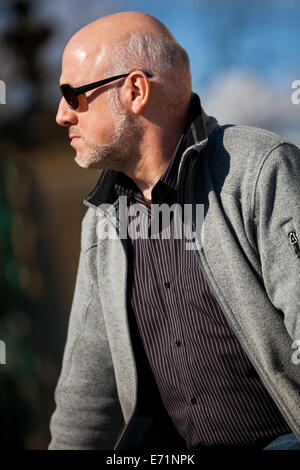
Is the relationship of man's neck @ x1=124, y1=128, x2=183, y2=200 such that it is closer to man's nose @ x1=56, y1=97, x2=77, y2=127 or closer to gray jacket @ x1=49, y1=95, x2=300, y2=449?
→ gray jacket @ x1=49, y1=95, x2=300, y2=449

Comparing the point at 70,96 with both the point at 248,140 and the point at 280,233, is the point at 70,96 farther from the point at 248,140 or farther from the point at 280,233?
the point at 280,233

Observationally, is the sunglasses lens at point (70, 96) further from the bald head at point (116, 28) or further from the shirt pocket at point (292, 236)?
the shirt pocket at point (292, 236)

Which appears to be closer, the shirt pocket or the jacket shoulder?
the shirt pocket

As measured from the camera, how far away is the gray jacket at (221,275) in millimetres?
1916

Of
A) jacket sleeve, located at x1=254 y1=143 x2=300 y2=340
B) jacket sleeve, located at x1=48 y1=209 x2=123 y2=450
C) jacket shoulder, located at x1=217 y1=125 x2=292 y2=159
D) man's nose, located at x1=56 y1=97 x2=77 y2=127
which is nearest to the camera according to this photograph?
jacket sleeve, located at x1=254 y1=143 x2=300 y2=340

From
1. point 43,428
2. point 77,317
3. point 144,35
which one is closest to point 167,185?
point 144,35

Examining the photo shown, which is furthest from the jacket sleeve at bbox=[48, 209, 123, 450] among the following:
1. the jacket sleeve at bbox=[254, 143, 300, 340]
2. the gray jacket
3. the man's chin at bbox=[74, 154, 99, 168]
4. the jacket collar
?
the jacket sleeve at bbox=[254, 143, 300, 340]

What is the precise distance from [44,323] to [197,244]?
11.6 ft

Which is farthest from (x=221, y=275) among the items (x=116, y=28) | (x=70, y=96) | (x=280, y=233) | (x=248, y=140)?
(x=116, y=28)

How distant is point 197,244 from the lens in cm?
207

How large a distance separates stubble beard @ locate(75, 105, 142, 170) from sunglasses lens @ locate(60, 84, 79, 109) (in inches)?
4.8

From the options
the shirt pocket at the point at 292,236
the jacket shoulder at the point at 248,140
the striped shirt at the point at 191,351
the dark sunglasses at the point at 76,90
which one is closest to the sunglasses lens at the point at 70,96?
the dark sunglasses at the point at 76,90

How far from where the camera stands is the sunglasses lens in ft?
7.31

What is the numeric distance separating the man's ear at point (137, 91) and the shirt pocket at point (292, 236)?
2.22 feet
